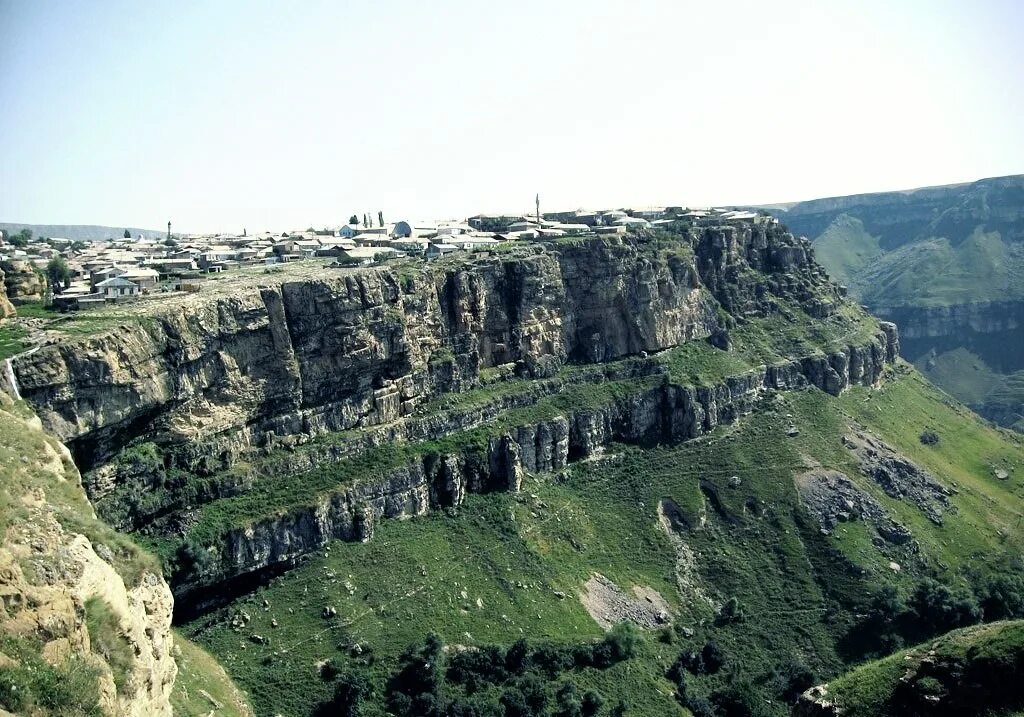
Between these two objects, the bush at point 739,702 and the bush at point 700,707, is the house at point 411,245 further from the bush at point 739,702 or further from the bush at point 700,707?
the bush at point 739,702

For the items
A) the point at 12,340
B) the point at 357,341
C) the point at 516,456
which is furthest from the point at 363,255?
the point at 12,340

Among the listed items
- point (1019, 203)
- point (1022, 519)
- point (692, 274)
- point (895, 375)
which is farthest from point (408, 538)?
point (1019, 203)

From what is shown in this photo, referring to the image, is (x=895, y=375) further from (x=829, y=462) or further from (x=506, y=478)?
(x=506, y=478)

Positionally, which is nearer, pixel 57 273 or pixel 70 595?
pixel 70 595

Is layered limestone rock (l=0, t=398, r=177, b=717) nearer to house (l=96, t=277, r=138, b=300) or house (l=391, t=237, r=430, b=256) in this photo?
house (l=96, t=277, r=138, b=300)

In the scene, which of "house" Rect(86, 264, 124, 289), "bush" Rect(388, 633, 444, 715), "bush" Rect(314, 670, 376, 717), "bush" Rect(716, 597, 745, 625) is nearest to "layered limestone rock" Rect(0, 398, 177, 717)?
"bush" Rect(314, 670, 376, 717)

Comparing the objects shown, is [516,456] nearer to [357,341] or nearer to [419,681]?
[357,341]
